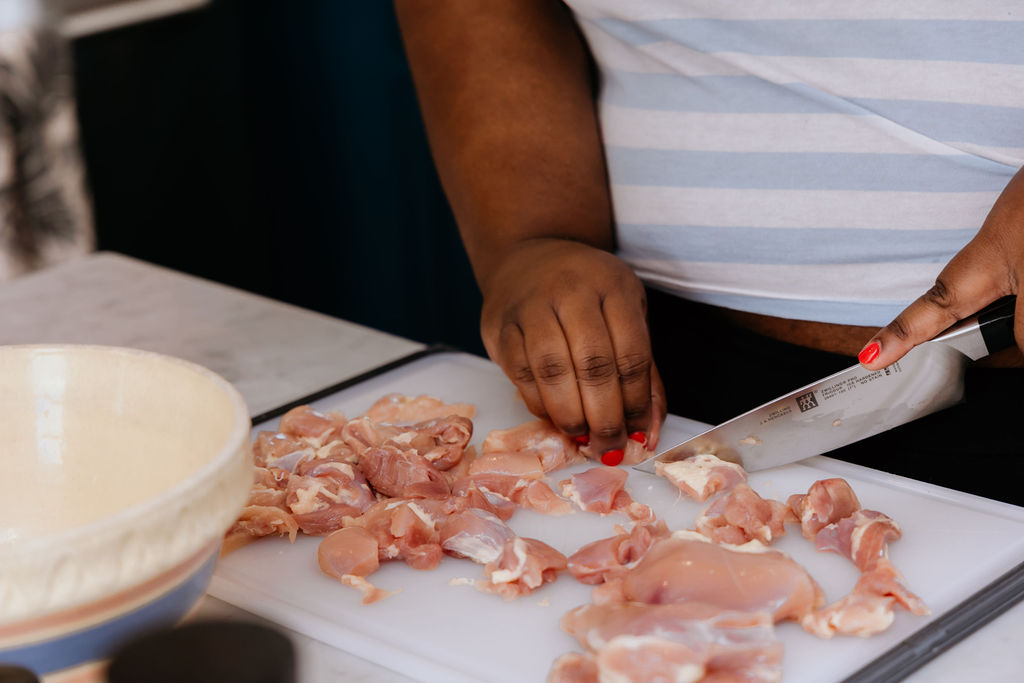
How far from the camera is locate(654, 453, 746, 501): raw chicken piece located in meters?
1.03

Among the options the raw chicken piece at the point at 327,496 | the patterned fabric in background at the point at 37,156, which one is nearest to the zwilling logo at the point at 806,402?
the raw chicken piece at the point at 327,496

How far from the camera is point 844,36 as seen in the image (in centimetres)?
117

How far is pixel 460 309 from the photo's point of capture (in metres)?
3.08

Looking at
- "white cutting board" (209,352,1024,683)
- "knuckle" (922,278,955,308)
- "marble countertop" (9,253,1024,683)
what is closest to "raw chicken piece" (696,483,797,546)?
"white cutting board" (209,352,1024,683)

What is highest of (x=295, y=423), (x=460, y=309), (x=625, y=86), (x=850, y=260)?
(x=625, y=86)

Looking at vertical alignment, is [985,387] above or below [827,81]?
below

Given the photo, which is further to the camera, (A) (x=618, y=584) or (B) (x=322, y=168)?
(B) (x=322, y=168)

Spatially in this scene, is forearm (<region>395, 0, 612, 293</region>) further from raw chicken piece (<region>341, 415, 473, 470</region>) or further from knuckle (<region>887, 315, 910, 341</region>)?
knuckle (<region>887, 315, 910, 341</region>)

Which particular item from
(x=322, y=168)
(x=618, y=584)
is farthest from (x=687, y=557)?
(x=322, y=168)

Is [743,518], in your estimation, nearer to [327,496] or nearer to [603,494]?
[603,494]

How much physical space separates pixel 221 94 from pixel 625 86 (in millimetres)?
2394

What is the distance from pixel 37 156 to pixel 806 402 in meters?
2.70

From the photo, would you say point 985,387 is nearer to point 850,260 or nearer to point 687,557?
point 850,260

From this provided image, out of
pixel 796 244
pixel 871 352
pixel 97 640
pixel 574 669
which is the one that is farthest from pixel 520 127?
pixel 97 640
